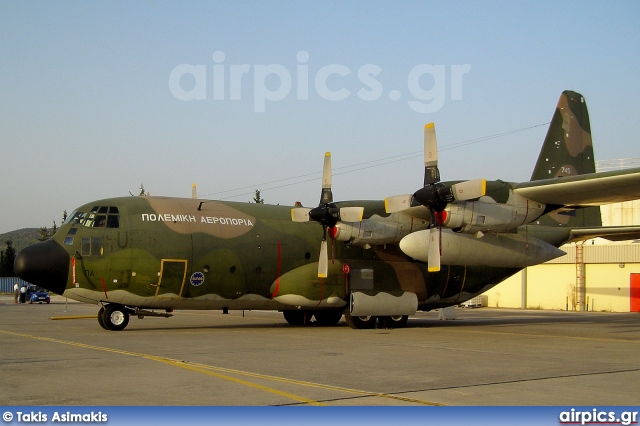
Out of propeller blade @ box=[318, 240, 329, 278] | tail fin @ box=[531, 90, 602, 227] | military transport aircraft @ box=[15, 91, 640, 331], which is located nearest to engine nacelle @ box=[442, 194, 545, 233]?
military transport aircraft @ box=[15, 91, 640, 331]

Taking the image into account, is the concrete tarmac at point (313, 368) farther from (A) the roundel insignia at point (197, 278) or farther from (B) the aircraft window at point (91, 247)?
(B) the aircraft window at point (91, 247)

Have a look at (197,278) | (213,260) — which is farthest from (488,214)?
(197,278)

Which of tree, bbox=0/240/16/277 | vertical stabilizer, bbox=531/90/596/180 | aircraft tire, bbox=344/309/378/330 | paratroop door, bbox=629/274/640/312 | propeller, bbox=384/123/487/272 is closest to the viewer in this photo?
propeller, bbox=384/123/487/272

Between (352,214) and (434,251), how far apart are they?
320 centimetres

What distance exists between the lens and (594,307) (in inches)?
1631

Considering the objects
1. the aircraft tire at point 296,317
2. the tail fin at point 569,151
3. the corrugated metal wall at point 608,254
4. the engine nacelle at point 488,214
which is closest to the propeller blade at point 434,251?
the engine nacelle at point 488,214

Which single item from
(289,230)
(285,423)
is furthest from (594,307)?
(285,423)

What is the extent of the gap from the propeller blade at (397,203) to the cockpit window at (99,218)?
827cm

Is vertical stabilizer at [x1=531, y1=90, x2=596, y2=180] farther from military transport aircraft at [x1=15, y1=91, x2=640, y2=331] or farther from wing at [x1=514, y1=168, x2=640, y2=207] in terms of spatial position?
wing at [x1=514, y1=168, x2=640, y2=207]

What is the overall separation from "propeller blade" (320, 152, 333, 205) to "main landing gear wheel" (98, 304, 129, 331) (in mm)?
7203

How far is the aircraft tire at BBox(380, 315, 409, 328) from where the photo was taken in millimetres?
23531

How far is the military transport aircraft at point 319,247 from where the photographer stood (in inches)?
776

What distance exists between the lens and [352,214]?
21828mm

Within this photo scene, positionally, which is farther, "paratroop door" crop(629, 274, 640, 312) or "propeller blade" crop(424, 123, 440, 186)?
"paratroop door" crop(629, 274, 640, 312)
